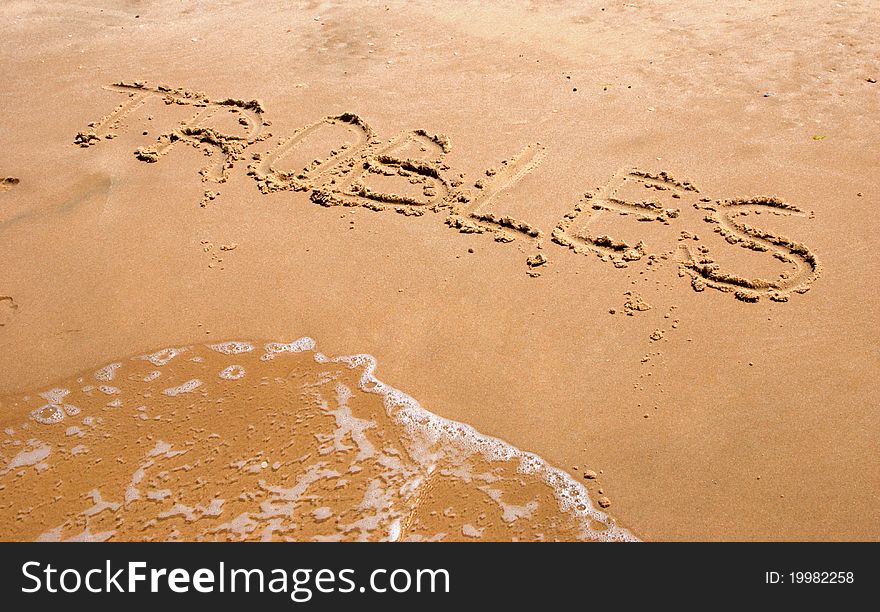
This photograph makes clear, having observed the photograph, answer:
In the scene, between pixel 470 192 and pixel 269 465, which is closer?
pixel 269 465

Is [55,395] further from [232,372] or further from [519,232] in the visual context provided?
[519,232]

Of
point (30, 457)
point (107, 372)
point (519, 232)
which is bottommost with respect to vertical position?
point (30, 457)

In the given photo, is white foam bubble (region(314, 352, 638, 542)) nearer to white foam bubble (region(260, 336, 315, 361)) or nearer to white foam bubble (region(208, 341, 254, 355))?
white foam bubble (region(260, 336, 315, 361))

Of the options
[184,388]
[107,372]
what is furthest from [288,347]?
[107,372]

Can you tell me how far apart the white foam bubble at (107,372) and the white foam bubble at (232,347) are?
1.30 ft

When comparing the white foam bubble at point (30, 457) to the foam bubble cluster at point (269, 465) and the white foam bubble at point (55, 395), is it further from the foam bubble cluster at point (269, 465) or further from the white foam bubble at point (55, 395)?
the white foam bubble at point (55, 395)

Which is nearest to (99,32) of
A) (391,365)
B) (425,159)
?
(425,159)

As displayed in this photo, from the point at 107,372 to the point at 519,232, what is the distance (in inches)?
79.1

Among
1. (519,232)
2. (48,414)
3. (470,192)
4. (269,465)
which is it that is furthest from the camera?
(470,192)

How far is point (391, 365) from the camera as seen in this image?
9.53 ft

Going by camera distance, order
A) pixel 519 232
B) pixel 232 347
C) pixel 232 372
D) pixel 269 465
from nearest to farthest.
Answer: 1. pixel 269 465
2. pixel 232 372
3. pixel 232 347
4. pixel 519 232

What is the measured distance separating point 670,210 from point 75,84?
4.30 meters

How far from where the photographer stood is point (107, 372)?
2.95 m
